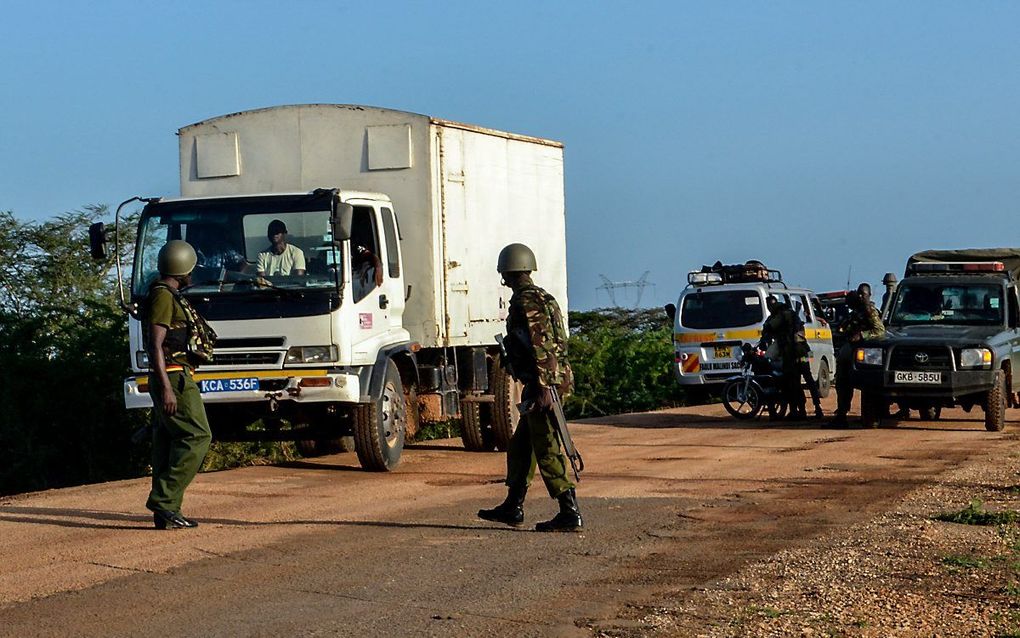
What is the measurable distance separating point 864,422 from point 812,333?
7.11 metres

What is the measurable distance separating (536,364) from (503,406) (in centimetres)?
706

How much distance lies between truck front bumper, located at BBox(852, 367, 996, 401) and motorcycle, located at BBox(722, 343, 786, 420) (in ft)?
9.62

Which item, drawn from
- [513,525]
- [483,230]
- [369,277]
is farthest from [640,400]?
[513,525]

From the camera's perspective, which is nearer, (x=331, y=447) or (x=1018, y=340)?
(x=331, y=447)

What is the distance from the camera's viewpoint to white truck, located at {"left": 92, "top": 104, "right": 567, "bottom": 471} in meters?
13.2

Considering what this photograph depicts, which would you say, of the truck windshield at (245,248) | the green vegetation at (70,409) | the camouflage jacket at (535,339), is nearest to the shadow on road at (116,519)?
the camouflage jacket at (535,339)

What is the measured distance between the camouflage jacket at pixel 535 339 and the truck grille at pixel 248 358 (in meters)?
4.25

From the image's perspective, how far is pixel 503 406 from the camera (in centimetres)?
Answer: 1638

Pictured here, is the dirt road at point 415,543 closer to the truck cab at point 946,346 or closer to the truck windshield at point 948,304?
the truck cab at point 946,346

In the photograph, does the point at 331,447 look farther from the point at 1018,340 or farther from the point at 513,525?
the point at 1018,340

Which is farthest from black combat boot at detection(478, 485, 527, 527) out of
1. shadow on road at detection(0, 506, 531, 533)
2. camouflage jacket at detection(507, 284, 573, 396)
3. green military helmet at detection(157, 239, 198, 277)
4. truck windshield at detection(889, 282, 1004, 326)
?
truck windshield at detection(889, 282, 1004, 326)

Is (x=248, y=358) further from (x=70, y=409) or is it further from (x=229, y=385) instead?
(x=70, y=409)

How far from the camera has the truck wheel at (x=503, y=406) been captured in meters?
16.3

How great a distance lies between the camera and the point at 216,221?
13.4 metres
